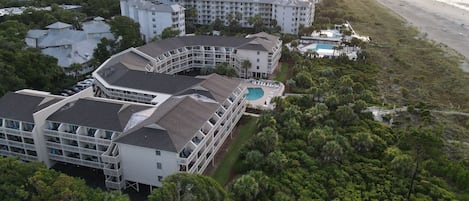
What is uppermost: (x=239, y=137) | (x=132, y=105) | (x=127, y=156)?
(x=132, y=105)

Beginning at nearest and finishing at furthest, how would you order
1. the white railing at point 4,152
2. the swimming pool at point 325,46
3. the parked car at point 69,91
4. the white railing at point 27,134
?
the white railing at point 27,134, the white railing at point 4,152, the parked car at point 69,91, the swimming pool at point 325,46

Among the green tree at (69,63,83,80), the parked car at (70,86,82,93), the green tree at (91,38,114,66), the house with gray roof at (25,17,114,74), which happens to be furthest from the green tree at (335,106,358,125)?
the house with gray roof at (25,17,114,74)

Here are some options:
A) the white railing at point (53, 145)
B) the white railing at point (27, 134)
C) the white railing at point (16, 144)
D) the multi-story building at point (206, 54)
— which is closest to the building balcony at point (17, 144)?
the white railing at point (16, 144)

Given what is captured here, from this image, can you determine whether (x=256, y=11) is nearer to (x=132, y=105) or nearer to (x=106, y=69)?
(x=106, y=69)

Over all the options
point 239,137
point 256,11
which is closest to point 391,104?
point 239,137

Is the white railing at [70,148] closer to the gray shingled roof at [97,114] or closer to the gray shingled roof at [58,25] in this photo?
the gray shingled roof at [97,114]
